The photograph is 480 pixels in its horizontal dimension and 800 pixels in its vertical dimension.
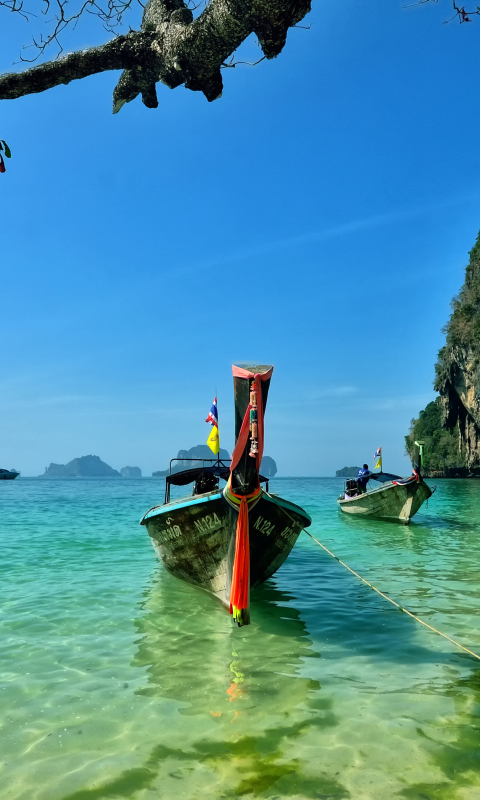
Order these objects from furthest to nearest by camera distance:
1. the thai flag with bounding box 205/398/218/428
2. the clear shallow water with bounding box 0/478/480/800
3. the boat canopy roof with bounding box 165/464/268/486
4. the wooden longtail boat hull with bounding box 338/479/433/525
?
the wooden longtail boat hull with bounding box 338/479/433/525 < the boat canopy roof with bounding box 165/464/268/486 < the thai flag with bounding box 205/398/218/428 < the clear shallow water with bounding box 0/478/480/800

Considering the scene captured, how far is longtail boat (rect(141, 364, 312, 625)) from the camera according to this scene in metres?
6.31

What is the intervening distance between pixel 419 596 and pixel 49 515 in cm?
2299

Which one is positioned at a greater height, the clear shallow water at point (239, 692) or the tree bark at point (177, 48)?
the tree bark at point (177, 48)

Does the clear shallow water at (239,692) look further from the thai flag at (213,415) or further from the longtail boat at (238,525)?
the thai flag at (213,415)

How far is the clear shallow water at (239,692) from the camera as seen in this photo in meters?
3.68

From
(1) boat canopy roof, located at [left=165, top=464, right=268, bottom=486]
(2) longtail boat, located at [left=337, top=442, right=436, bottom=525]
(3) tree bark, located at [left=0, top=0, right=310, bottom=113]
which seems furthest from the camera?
(2) longtail boat, located at [left=337, top=442, right=436, bottom=525]

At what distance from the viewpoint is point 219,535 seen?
24.8 feet

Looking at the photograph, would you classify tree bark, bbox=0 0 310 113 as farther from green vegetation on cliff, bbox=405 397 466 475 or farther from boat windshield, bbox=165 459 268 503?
green vegetation on cliff, bbox=405 397 466 475

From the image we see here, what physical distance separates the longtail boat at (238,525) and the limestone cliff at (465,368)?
4974 cm

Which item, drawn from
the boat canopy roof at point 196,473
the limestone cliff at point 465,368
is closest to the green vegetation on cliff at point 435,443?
the limestone cliff at point 465,368

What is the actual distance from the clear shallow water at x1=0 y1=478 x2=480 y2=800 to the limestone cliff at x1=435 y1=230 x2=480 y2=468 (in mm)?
48800

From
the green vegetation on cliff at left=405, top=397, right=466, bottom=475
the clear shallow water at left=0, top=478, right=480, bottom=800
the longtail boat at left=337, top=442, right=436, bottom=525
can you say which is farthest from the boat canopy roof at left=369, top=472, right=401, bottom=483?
the green vegetation on cliff at left=405, top=397, right=466, bottom=475

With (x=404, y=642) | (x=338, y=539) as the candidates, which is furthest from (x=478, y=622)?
(x=338, y=539)

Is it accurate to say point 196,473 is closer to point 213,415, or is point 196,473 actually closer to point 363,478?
point 213,415
